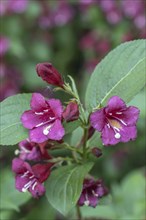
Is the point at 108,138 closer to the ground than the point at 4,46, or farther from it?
farther from it

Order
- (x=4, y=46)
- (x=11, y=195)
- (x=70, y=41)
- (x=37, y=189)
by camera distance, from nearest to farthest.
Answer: (x=37, y=189) < (x=11, y=195) < (x=4, y=46) < (x=70, y=41)

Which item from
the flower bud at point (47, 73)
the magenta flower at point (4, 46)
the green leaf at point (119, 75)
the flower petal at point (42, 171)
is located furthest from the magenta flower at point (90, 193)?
the magenta flower at point (4, 46)

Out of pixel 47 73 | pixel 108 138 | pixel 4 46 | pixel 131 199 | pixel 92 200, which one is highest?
pixel 47 73

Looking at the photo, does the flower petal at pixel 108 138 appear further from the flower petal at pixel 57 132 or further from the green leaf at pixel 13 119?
the green leaf at pixel 13 119

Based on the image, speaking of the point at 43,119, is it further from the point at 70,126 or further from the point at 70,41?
the point at 70,41

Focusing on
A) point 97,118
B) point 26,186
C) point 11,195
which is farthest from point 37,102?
point 11,195

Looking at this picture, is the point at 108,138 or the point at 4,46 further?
the point at 4,46
